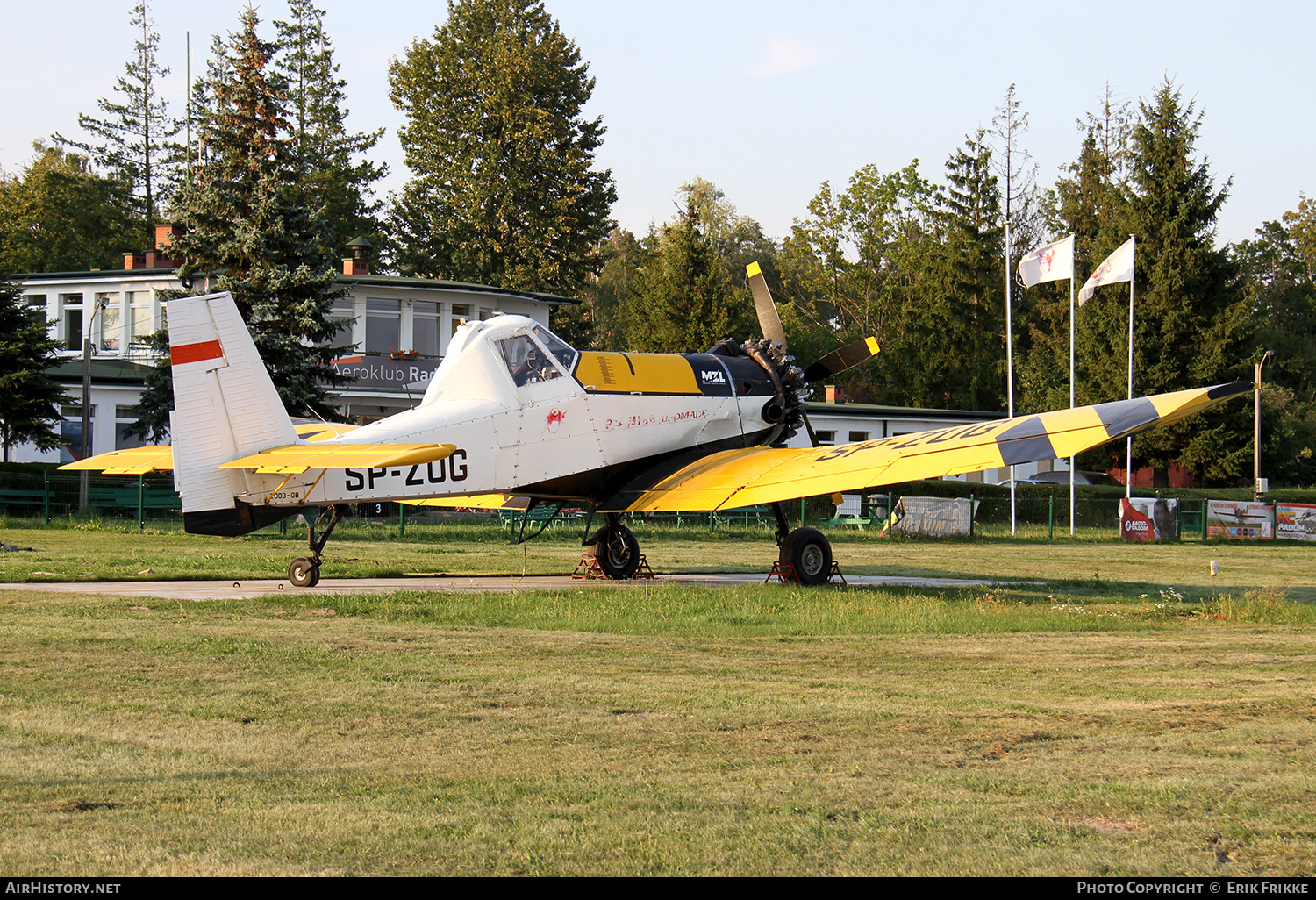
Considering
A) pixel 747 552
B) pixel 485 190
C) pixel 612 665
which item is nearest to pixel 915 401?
pixel 485 190

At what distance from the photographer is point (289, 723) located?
6.65 metres

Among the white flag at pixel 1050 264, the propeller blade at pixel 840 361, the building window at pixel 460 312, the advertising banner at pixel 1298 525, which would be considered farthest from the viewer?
the building window at pixel 460 312

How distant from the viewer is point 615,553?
Result: 1733 cm

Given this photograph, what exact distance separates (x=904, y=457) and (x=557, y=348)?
4.96 metres

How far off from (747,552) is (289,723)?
18.1 meters

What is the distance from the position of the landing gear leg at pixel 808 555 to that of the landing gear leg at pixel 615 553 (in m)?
2.48

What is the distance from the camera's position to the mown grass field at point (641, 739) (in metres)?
4.46

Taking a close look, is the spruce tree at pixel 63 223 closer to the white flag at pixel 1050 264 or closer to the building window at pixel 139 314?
the building window at pixel 139 314

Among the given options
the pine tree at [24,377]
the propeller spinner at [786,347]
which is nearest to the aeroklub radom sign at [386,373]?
the pine tree at [24,377]

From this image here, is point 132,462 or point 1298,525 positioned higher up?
point 132,462

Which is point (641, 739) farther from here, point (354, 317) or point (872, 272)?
point (872, 272)

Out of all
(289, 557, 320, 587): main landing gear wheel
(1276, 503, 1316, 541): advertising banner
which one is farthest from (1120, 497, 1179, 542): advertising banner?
(289, 557, 320, 587): main landing gear wheel

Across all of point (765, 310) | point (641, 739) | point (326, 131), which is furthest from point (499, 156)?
point (641, 739)
